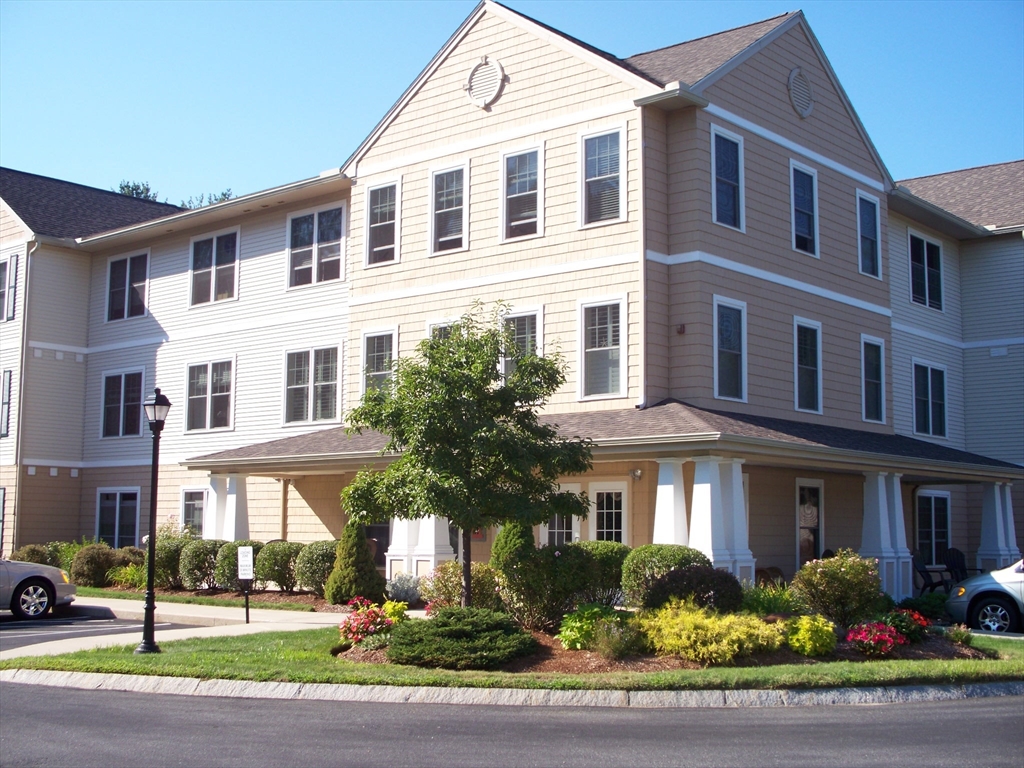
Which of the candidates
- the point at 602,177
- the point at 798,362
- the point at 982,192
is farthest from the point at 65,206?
the point at 982,192

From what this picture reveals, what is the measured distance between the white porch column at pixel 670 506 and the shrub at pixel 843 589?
274 cm

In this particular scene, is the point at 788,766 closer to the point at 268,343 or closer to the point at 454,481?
the point at 454,481

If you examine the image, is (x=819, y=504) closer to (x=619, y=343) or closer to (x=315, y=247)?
(x=619, y=343)

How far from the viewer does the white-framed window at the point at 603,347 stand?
68.5ft

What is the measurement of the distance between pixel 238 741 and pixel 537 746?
8.70 ft

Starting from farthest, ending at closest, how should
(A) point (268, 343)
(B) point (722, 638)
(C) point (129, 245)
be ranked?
(C) point (129, 245), (A) point (268, 343), (B) point (722, 638)

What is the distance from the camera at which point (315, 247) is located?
27375mm

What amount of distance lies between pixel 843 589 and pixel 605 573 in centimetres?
342

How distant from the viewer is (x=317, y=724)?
426 inches

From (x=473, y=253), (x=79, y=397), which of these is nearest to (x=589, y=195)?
(x=473, y=253)

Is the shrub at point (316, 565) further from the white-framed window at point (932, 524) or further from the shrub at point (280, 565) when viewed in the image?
the white-framed window at point (932, 524)

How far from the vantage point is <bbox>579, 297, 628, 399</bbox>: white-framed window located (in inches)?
822

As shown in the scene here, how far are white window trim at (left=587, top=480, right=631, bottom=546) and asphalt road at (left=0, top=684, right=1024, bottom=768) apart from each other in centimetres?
899

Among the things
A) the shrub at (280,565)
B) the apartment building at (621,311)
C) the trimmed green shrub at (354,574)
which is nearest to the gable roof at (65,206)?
the apartment building at (621,311)
